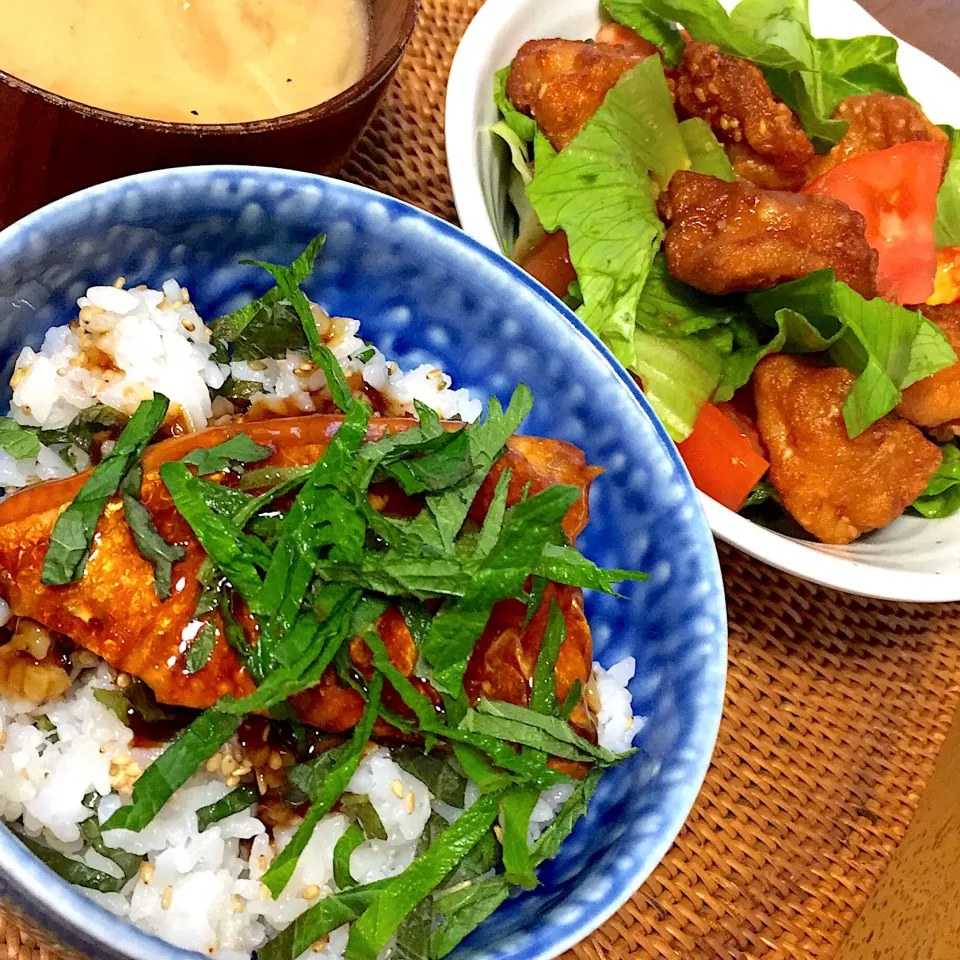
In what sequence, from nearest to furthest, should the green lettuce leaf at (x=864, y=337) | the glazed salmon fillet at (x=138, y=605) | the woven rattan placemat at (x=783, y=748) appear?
1. the glazed salmon fillet at (x=138, y=605)
2. the woven rattan placemat at (x=783, y=748)
3. the green lettuce leaf at (x=864, y=337)

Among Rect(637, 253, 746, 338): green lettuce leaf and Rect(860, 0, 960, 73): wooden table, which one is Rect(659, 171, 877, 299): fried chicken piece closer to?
Rect(637, 253, 746, 338): green lettuce leaf

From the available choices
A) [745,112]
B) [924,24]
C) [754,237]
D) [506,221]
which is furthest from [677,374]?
[924,24]

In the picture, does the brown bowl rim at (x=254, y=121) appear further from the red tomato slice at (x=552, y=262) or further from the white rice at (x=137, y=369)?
the red tomato slice at (x=552, y=262)

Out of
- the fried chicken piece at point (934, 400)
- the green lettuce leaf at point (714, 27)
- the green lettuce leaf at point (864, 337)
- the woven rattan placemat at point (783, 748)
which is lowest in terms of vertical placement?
the woven rattan placemat at point (783, 748)

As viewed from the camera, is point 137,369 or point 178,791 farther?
point 137,369

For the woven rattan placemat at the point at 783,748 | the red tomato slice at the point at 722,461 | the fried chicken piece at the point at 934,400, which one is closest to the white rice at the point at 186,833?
the woven rattan placemat at the point at 783,748

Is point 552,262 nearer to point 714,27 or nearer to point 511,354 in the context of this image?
point 511,354
